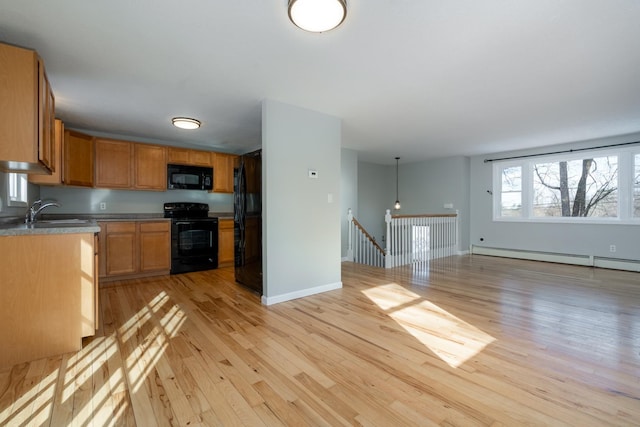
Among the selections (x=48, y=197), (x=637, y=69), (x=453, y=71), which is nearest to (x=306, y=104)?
(x=453, y=71)

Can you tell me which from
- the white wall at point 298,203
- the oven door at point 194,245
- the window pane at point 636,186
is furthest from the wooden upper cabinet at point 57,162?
the window pane at point 636,186

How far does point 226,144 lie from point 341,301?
13.0 feet

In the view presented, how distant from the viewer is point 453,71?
8.43 ft

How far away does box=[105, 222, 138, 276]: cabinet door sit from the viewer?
165 inches

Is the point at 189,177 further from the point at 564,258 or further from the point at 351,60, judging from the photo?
the point at 564,258

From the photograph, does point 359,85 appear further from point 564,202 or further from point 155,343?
point 564,202

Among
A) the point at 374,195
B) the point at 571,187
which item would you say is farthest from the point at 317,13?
the point at 374,195

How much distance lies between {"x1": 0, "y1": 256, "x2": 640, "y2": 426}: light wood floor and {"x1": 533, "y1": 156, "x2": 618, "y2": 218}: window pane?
7.75 feet

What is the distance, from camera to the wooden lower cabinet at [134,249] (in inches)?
165

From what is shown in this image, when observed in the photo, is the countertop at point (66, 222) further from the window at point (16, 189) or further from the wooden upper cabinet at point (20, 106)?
the wooden upper cabinet at point (20, 106)

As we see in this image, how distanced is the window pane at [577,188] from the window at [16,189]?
26.8 ft

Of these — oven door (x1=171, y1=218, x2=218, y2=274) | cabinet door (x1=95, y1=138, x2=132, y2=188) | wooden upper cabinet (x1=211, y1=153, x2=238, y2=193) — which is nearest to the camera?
cabinet door (x1=95, y1=138, x2=132, y2=188)

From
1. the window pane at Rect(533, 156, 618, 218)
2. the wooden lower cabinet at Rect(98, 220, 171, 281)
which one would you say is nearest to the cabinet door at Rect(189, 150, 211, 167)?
the wooden lower cabinet at Rect(98, 220, 171, 281)

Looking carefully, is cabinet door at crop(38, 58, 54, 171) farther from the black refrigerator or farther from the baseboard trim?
the baseboard trim
